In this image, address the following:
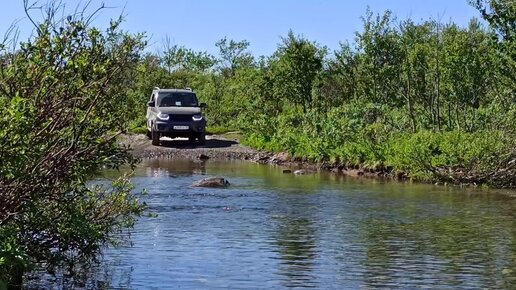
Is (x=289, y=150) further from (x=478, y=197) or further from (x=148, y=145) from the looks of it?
(x=478, y=197)

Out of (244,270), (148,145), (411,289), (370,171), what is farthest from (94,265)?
(148,145)

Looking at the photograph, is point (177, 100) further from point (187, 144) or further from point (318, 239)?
point (318, 239)

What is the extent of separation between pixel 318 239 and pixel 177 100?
2410cm

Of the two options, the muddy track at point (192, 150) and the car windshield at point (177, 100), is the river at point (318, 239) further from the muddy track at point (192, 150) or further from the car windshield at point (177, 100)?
the car windshield at point (177, 100)

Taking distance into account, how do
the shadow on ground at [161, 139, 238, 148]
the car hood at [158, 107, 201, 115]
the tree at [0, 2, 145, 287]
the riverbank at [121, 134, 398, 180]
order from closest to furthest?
1. the tree at [0, 2, 145, 287]
2. the riverbank at [121, 134, 398, 180]
3. the car hood at [158, 107, 201, 115]
4. the shadow on ground at [161, 139, 238, 148]

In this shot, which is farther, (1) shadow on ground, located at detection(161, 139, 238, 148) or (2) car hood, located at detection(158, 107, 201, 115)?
(1) shadow on ground, located at detection(161, 139, 238, 148)

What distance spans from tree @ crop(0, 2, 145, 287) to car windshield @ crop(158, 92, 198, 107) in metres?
27.0

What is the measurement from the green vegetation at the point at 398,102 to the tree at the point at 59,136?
629 cm

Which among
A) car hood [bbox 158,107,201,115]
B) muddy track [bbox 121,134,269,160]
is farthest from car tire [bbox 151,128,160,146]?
car hood [bbox 158,107,201,115]

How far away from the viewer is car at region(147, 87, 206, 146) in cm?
3806

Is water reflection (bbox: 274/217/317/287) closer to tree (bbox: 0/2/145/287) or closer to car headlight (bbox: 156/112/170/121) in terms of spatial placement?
tree (bbox: 0/2/145/287)

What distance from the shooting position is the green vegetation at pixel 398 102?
26188 millimetres

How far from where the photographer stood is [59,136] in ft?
35.9

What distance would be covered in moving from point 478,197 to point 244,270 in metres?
11.5
